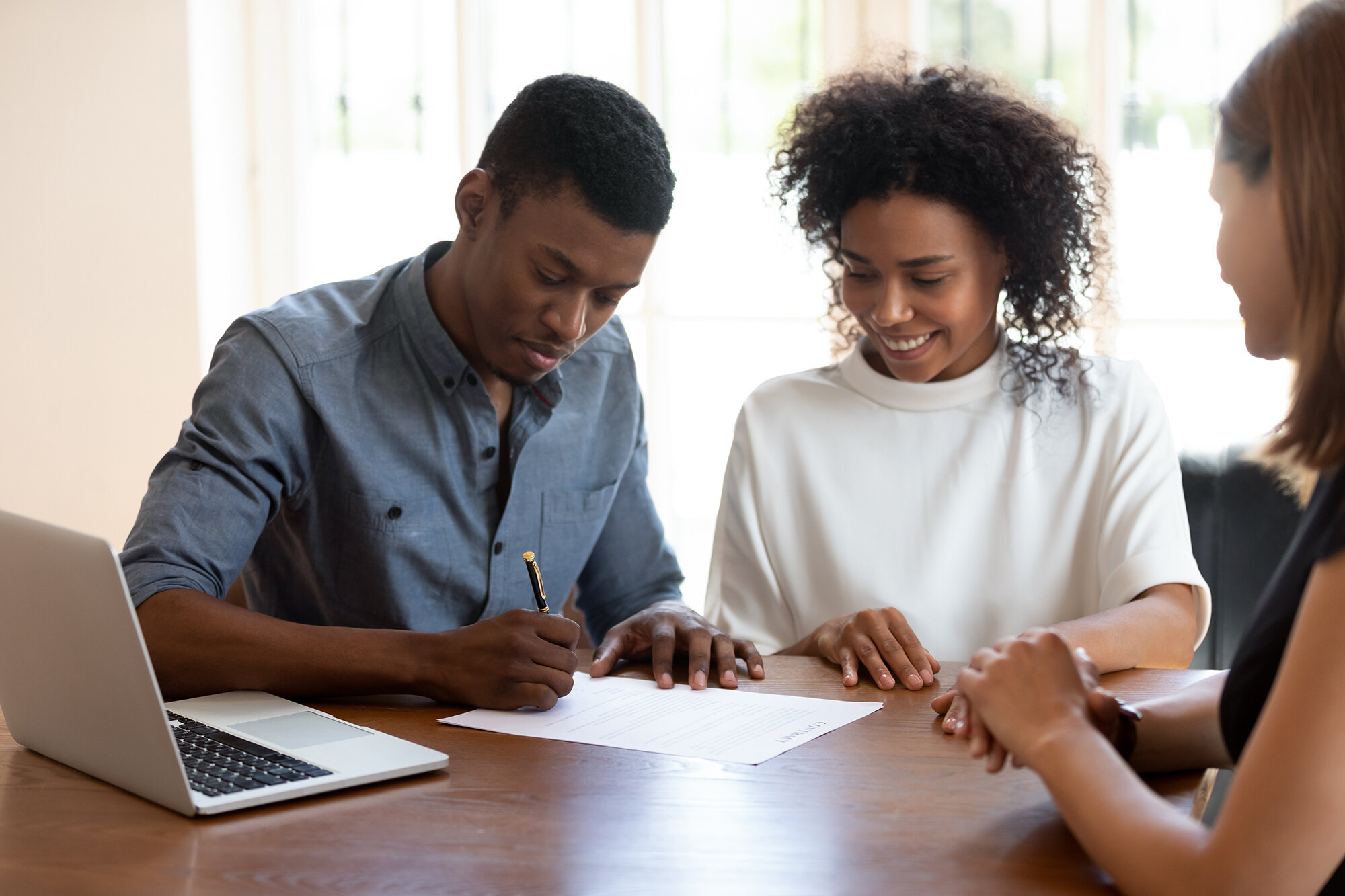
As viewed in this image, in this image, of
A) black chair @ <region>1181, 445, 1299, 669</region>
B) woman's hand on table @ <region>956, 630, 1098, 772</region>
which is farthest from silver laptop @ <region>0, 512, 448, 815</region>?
black chair @ <region>1181, 445, 1299, 669</region>

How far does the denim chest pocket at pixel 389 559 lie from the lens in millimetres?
1634

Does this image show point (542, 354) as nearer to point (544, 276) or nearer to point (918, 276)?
point (544, 276)

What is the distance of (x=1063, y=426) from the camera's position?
6.09 feet

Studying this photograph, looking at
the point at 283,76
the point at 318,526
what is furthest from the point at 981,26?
the point at 318,526

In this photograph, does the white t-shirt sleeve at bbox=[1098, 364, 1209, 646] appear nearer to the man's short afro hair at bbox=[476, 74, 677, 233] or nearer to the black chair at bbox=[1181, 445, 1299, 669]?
the black chair at bbox=[1181, 445, 1299, 669]

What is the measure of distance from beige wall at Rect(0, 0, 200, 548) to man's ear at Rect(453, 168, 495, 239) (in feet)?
6.08

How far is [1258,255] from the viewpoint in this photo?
0.84m

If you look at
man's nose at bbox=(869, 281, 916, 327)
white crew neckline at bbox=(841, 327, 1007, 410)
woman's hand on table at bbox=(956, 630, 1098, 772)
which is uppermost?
man's nose at bbox=(869, 281, 916, 327)

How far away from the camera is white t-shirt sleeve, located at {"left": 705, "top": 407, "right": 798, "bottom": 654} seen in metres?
1.82

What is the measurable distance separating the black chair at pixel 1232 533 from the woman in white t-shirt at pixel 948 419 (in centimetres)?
27

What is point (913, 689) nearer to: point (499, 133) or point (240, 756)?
point (240, 756)

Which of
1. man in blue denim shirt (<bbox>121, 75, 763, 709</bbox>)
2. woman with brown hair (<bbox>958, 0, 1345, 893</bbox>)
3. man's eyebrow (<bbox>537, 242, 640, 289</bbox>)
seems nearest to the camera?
woman with brown hair (<bbox>958, 0, 1345, 893</bbox>)

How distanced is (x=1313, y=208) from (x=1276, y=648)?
1.02 ft

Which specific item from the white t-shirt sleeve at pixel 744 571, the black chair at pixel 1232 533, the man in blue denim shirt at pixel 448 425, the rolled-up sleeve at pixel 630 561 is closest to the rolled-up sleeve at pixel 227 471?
the man in blue denim shirt at pixel 448 425
